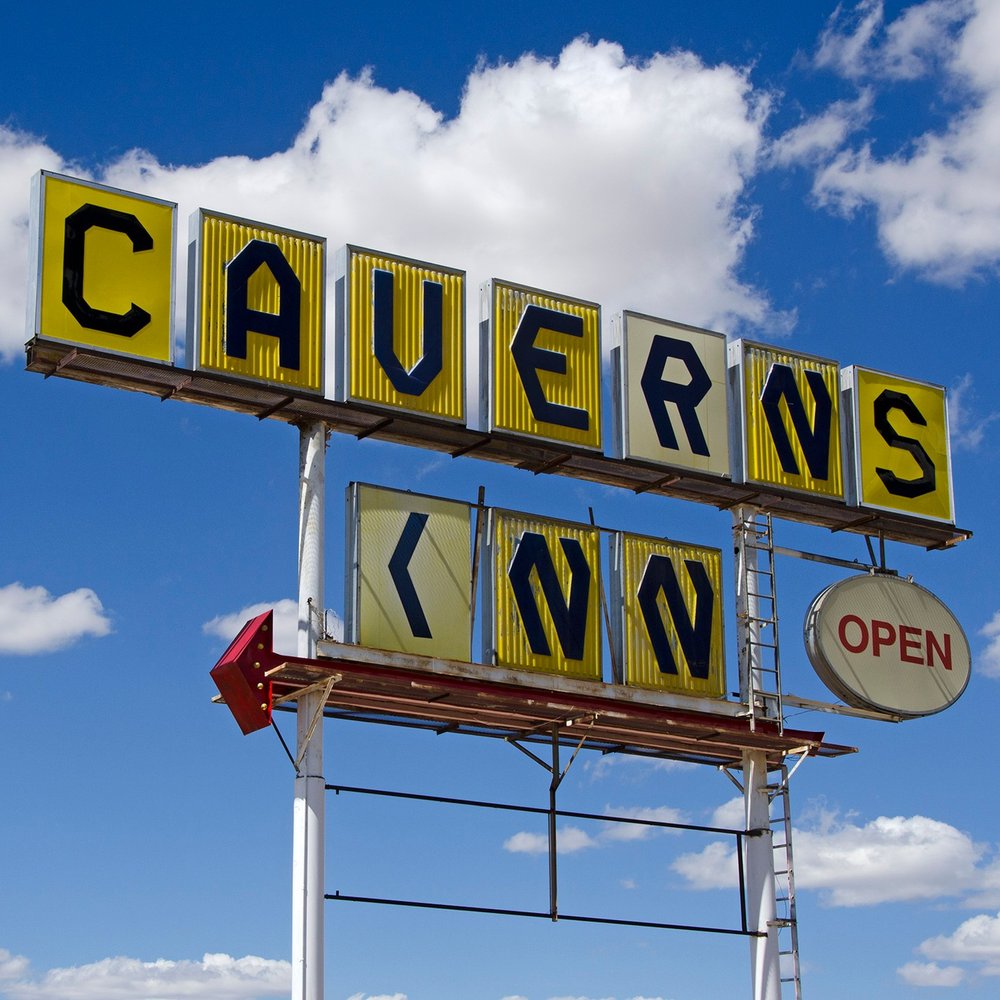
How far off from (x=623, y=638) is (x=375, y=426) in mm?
5195

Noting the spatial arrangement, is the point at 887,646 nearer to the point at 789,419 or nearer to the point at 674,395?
the point at 789,419

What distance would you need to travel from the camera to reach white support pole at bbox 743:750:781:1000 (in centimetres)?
3106

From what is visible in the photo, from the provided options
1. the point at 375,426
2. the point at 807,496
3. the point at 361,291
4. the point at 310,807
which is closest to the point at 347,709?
the point at 310,807

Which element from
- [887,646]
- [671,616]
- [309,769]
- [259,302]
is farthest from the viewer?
[887,646]

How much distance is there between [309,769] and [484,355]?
23.6 feet

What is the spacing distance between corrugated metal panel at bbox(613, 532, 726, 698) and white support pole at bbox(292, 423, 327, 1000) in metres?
5.38

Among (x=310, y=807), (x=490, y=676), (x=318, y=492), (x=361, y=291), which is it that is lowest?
(x=310, y=807)

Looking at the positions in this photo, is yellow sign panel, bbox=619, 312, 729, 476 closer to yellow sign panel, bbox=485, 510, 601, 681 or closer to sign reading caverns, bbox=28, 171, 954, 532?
sign reading caverns, bbox=28, 171, 954, 532

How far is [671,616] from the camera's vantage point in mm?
31406

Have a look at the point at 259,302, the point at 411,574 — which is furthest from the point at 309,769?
the point at 259,302

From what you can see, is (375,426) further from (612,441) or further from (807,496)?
(807,496)

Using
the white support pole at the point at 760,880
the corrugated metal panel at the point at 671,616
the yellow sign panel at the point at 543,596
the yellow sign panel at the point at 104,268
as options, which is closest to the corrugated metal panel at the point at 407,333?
the yellow sign panel at the point at 543,596

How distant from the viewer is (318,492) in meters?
28.2

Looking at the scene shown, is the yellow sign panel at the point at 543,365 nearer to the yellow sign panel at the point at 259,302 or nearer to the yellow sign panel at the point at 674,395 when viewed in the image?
the yellow sign panel at the point at 674,395
